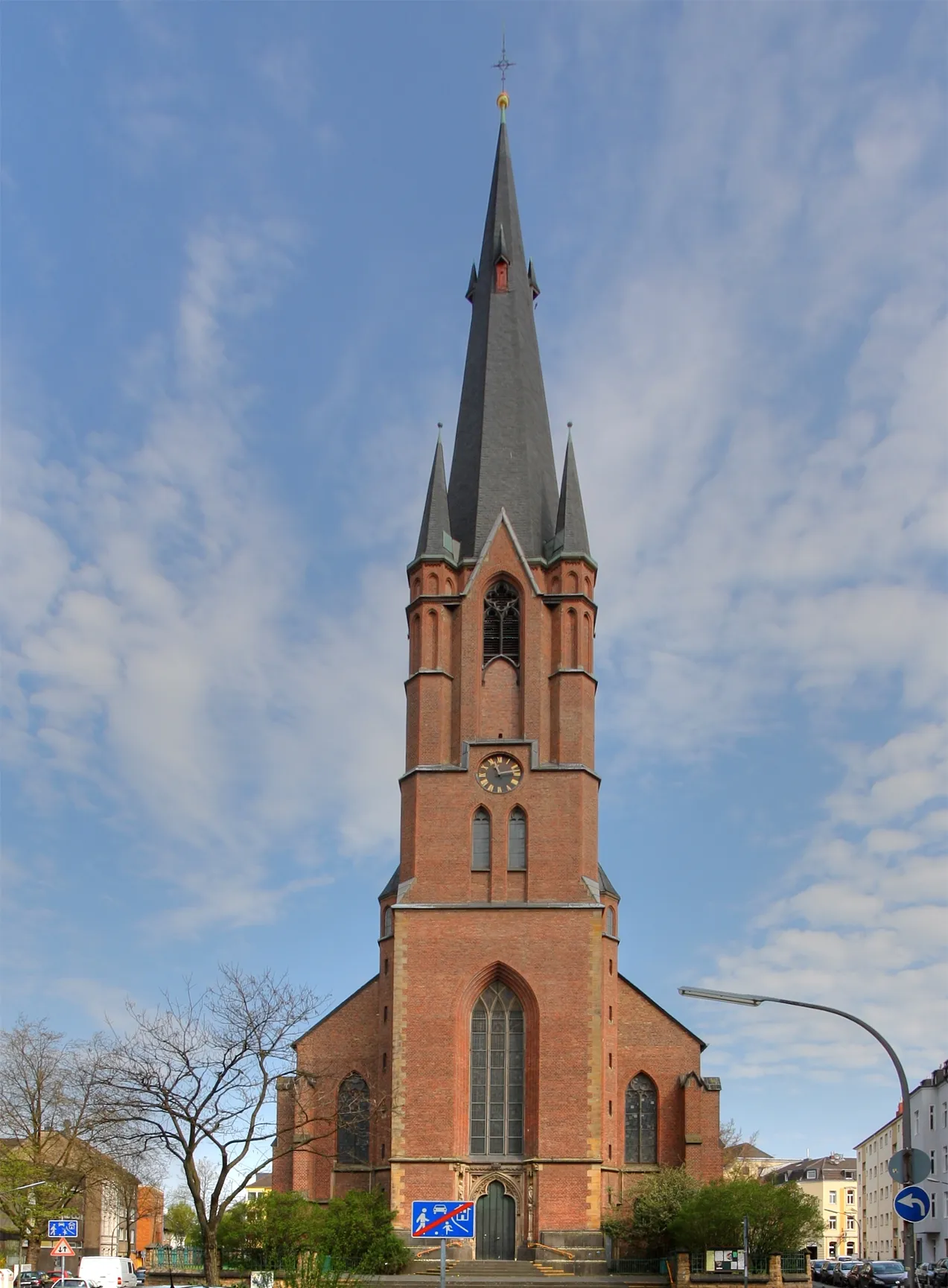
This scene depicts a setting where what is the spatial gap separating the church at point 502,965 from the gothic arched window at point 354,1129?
0.07 meters

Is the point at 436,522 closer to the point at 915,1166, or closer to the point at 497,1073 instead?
the point at 497,1073

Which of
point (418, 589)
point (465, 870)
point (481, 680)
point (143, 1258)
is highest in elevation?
point (418, 589)

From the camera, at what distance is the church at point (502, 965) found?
153ft

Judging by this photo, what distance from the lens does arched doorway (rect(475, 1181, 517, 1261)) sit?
46.5m

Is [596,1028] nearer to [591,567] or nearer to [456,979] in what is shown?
[456,979]

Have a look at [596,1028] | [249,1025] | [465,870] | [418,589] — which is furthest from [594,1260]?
[418,589]

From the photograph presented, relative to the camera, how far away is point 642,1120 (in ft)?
169

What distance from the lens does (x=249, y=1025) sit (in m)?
34.8

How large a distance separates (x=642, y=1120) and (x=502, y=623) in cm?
1900

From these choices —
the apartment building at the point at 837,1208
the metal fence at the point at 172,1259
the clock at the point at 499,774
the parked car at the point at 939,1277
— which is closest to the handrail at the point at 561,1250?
the parked car at the point at 939,1277

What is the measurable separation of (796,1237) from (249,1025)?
19099mm

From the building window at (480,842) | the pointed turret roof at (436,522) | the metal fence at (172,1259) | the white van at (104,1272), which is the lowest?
the metal fence at (172,1259)

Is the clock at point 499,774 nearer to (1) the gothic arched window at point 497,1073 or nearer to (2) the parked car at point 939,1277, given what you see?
(1) the gothic arched window at point 497,1073

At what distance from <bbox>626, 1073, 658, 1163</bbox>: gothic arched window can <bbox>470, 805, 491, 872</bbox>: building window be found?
9993 millimetres
